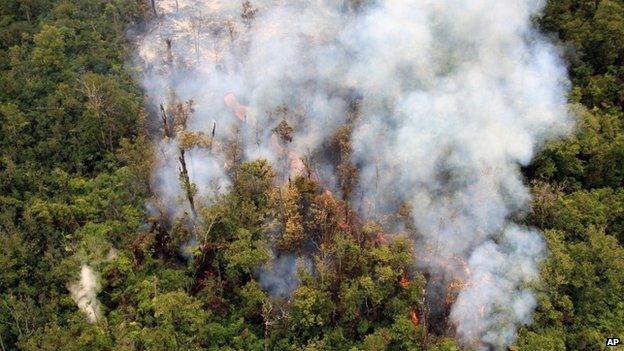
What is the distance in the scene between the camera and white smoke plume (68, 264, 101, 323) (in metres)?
29.5

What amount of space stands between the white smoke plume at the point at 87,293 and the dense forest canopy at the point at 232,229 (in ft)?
0.27

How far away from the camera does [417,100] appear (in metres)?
37.3

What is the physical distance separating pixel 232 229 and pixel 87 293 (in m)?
7.81

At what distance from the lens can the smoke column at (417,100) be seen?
32.0 m

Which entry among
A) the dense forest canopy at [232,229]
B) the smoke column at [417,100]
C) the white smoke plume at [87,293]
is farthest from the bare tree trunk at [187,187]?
the white smoke plume at [87,293]

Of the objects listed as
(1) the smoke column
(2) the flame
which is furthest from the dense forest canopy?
(1) the smoke column

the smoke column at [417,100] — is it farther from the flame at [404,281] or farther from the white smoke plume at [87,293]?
the white smoke plume at [87,293]

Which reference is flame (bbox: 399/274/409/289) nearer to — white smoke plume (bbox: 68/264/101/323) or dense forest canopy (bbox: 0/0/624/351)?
dense forest canopy (bbox: 0/0/624/351)

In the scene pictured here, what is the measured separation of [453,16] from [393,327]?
23202mm

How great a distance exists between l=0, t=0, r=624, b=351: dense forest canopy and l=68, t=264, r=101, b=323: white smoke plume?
3.2 inches

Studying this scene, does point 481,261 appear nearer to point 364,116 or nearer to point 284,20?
point 364,116

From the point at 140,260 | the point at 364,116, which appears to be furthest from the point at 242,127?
the point at 140,260

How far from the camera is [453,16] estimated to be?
41750mm

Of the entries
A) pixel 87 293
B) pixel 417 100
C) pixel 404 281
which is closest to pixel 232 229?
pixel 87 293
